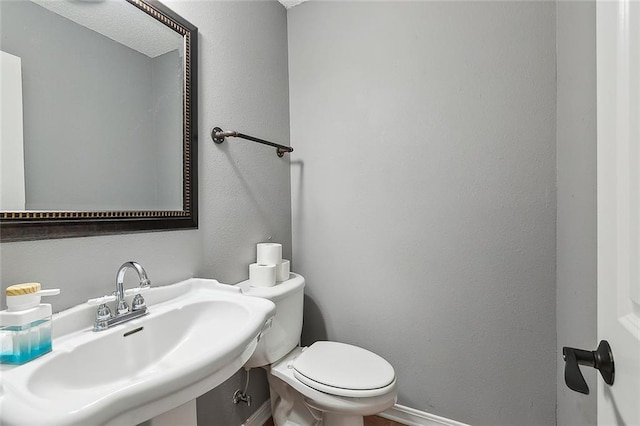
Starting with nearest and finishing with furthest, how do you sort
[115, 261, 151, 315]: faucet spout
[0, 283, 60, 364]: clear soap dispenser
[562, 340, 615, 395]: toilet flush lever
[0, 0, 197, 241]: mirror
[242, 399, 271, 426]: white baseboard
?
[562, 340, 615, 395]: toilet flush lever → [0, 283, 60, 364]: clear soap dispenser → [0, 0, 197, 241]: mirror → [115, 261, 151, 315]: faucet spout → [242, 399, 271, 426]: white baseboard

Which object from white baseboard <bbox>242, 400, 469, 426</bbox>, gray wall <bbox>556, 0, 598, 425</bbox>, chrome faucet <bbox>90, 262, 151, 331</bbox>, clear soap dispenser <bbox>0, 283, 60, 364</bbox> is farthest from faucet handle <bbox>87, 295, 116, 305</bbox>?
gray wall <bbox>556, 0, 598, 425</bbox>

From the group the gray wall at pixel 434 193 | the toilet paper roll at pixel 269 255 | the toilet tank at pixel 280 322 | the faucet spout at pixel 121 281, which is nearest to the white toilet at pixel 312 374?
the toilet tank at pixel 280 322

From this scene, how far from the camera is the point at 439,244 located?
140cm

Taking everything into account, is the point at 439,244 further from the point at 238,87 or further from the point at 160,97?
the point at 160,97

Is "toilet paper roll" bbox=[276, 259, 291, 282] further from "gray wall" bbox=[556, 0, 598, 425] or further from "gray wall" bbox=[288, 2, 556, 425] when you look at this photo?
"gray wall" bbox=[556, 0, 598, 425]

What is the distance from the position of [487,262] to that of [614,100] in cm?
101

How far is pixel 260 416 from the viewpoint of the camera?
1.51 m

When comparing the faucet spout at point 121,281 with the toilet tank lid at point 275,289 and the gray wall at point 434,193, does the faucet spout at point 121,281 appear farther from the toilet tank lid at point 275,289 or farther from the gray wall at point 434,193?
the gray wall at point 434,193

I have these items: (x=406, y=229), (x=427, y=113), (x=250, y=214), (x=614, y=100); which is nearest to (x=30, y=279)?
(x=250, y=214)

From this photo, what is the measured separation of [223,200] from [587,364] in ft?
4.02

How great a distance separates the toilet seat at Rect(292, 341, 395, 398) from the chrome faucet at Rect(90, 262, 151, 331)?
2.17ft

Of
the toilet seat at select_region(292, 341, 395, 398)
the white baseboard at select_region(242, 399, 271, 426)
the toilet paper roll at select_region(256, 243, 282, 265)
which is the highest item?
the toilet paper roll at select_region(256, 243, 282, 265)

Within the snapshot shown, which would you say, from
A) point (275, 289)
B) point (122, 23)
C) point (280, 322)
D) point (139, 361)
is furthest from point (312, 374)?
point (122, 23)

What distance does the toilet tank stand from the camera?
122cm
